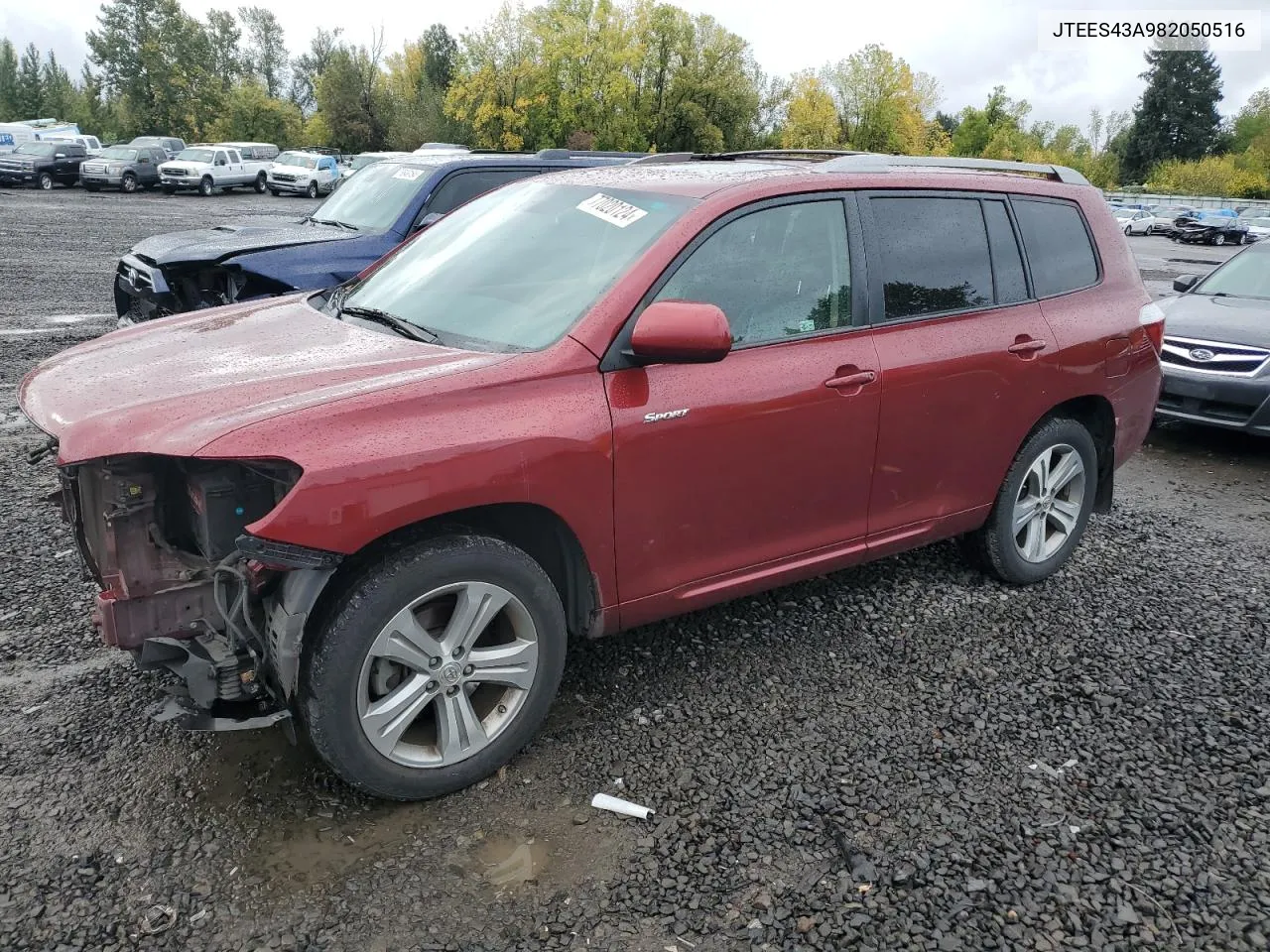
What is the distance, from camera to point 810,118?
7250 centimetres

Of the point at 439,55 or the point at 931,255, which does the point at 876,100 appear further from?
the point at 931,255

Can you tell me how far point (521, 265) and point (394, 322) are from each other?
1.62 ft

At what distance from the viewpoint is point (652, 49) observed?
6550cm

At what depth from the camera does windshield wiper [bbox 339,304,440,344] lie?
3.32m

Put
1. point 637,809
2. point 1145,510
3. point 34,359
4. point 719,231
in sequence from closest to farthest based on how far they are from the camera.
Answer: point 637,809 < point 719,231 < point 1145,510 < point 34,359

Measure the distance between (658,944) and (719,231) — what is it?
221 centimetres

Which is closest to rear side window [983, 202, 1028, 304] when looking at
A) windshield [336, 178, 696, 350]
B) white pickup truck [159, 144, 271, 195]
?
windshield [336, 178, 696, 350]

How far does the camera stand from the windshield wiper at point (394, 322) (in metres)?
3.32

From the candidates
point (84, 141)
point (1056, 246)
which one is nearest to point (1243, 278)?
point (1056, 246)

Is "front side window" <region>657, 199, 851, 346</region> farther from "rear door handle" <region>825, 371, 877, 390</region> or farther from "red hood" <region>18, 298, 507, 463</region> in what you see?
"red hood" <region>18, 298, 507, 463</region>

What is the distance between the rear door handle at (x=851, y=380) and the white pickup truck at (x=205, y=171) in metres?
34.3

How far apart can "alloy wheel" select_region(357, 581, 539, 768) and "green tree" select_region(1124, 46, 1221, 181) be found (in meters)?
87.7

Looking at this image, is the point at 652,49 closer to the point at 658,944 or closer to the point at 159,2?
the point at 159,2

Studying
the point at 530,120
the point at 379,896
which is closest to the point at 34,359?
the point at 379,896
